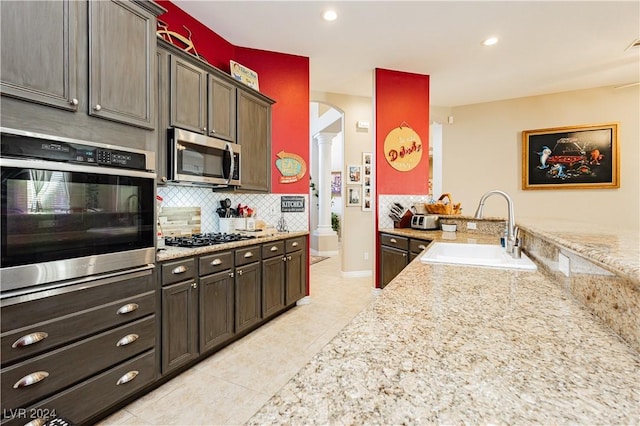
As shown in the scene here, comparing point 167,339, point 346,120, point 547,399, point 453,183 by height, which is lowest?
point 167,339

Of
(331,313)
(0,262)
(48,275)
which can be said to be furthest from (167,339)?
(331,313)

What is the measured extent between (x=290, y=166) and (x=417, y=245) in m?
1.71

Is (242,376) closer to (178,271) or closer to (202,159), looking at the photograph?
(178,271)

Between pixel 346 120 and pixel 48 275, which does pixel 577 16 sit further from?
pixel 48 275

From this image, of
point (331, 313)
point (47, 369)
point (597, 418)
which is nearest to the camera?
point (597, 418)

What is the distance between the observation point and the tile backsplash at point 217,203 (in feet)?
9.00

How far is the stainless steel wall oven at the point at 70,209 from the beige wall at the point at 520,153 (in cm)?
516

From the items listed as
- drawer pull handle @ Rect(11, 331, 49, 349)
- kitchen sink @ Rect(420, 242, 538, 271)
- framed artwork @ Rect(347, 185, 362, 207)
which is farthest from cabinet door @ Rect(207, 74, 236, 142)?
framed artwork @ Rect(347, 185, 362, 207)

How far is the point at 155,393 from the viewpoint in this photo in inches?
76.5

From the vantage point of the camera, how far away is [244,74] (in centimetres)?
316

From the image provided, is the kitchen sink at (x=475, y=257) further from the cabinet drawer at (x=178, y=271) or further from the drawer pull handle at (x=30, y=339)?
the drawer pull handle at (x=30, y=339)

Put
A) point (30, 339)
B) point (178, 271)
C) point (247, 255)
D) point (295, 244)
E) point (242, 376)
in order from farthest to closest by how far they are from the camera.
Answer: point (295, 244) < point (247, 255) < point (242, 376) < point (178, 271) < point (30, 339)

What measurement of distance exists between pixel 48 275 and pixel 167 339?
0.82 m

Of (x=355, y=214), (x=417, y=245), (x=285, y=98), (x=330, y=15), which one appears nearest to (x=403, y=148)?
(x=355, y=214)
